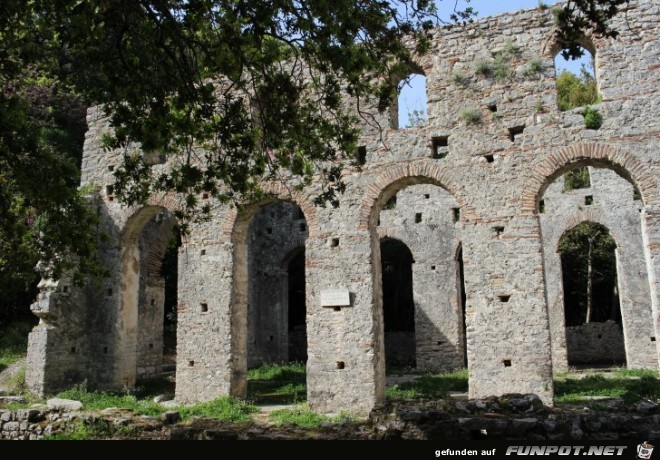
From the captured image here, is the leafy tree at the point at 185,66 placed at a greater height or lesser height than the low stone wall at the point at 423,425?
greater

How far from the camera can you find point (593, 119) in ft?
36.9

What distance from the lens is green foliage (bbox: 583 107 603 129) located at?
11234 mm

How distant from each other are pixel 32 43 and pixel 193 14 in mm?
3093

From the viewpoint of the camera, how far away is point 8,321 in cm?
2123

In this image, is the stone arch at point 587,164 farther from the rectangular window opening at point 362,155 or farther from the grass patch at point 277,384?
the grass patch at point 277,384

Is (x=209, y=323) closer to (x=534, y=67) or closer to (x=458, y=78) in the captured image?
(x=458, y=78)

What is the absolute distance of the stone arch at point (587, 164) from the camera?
10766mm

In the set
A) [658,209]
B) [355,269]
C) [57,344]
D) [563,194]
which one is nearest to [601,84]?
[658,209]

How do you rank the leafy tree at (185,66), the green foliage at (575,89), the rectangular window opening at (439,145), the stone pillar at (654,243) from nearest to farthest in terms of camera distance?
the leafy tree at (185,66) → the stone pillar at (654,243) → the rectangular window opening at (439,145) → the green foliage at (575,89)

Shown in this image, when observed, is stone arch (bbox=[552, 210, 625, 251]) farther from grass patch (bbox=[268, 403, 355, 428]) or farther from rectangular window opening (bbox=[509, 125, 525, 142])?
grass patch (bbox=[268, 403, 355, 428])

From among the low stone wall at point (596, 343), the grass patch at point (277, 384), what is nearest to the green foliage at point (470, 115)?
the grass patch at point (277, 384)

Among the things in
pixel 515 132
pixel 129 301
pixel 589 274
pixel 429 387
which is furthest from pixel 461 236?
pixel 589 274

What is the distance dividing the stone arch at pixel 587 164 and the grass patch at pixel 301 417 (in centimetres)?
522

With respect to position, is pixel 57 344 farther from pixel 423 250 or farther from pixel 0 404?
pixel 423 250
